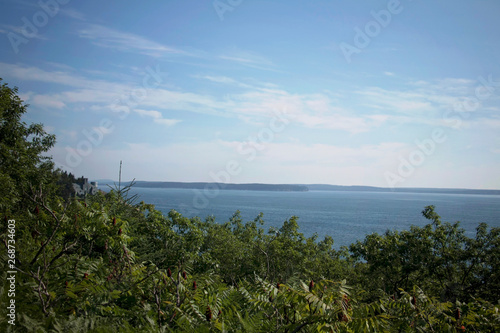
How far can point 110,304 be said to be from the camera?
3189 millimetres

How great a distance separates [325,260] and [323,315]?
23.2 metres

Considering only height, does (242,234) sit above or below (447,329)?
below

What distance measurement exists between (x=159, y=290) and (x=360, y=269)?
939 inches

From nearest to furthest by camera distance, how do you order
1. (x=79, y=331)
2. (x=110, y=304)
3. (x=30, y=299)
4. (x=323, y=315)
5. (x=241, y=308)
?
(x=79, y=331)
(x=323, y=315)
(x=30, y=299)
(x=110, y=304)
(x=241, y=308)

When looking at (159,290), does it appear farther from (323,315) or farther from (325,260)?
(325,260)

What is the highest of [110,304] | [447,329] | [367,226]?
[110,304]

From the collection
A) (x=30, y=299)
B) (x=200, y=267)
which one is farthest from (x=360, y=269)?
(x=30, y=299)

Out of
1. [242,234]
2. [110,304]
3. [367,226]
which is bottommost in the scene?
[367,226]

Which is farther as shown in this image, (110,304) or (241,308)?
(241,308)

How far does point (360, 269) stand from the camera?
24.8 meters

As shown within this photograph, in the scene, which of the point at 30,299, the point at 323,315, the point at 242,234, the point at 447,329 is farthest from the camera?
the point at 242,234

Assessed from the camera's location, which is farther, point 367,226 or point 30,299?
point 367,226

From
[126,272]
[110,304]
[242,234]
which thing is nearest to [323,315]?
[110,304]

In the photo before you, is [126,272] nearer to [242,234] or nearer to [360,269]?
[360,269]
